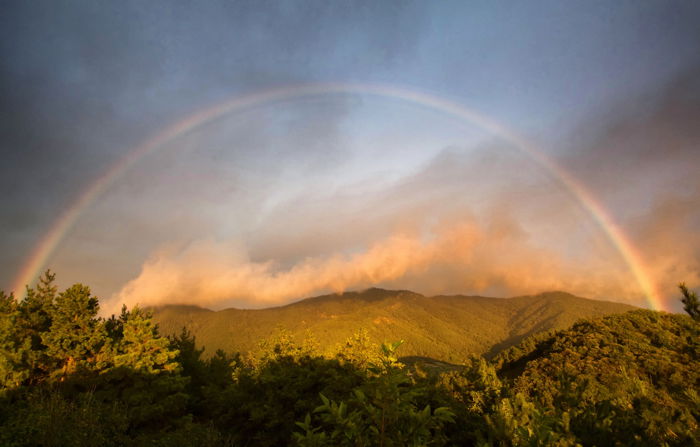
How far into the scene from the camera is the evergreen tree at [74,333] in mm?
36438

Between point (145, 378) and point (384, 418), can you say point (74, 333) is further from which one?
point (384, 418)

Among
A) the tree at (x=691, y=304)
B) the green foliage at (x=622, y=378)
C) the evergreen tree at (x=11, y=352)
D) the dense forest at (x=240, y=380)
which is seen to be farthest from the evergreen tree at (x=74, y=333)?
the tree at (x=691, y=304)

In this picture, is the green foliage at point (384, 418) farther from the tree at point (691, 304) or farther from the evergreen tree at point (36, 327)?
the evergreen tree at point (36, 327)

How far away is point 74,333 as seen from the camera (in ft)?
124

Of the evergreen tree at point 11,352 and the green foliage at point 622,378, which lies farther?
the evergreen tree at point 11,352

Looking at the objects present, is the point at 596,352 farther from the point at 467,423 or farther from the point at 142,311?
the point at 142,311

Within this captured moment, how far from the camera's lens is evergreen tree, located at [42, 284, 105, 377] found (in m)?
36.4

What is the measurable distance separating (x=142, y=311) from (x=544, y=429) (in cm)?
4794

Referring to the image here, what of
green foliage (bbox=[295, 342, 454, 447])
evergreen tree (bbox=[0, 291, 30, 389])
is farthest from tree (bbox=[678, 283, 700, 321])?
evergreen tree (bbox=[0, 291, 30, 389])

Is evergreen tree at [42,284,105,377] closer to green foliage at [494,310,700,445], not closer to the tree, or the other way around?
green foliage at [494,310,700,445]

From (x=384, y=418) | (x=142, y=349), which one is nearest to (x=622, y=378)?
(x=384, y=418)

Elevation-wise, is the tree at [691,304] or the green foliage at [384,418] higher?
the tree at [691,304]

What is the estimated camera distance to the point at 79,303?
39.5m

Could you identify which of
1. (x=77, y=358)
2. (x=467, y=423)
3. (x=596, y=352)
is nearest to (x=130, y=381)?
(x=77, y=358)
